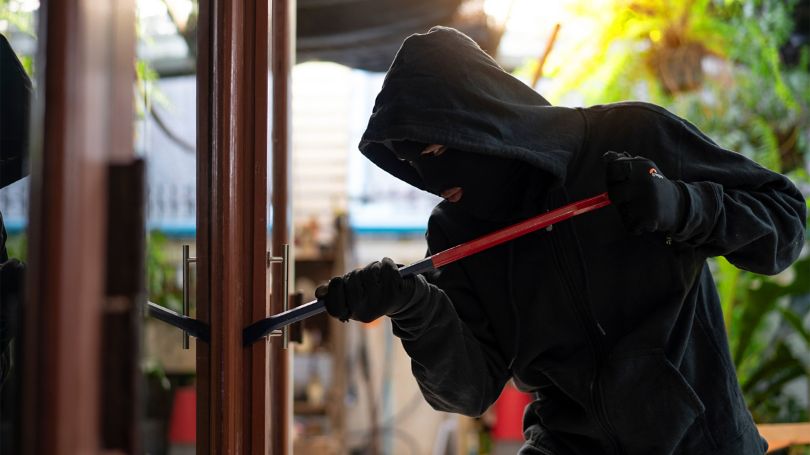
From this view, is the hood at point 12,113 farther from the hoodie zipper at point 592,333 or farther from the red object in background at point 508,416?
the red object in background at point 508,416

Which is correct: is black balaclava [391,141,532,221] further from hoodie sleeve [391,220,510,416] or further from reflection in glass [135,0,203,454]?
reflection in glass [135,0,203,454]

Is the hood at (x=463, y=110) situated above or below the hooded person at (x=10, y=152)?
above

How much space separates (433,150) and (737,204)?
456 millimetres

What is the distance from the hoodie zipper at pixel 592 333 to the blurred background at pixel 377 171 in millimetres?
455

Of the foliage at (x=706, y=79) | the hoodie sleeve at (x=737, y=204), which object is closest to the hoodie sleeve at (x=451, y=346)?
the hoodie sleeve at (x=737, y=204)

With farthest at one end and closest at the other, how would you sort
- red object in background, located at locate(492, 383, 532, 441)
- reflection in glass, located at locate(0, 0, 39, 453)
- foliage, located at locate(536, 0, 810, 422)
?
red object in background, located at locate(492, 383, 532, 441), foliage, located at locate(536, 0, 810, 422), reflection in glass, located at locate(0, 0, 39, 453)

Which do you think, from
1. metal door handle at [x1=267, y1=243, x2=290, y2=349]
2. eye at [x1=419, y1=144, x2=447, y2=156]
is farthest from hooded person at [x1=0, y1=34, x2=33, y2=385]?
eye at [x1=419, y1=144, x2=447, y2=156]

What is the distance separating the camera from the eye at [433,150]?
46.8 inches

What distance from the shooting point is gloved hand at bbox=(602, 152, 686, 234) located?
1054 mm

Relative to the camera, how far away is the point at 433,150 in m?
1.20

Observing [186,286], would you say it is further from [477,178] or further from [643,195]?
[643,195]

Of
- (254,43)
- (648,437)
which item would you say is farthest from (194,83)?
(648,437)

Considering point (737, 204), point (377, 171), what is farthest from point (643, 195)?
point (377, 171)

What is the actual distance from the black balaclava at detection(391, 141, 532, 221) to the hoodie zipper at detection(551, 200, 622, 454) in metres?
0.10
